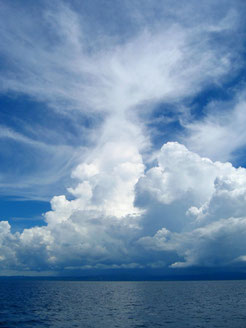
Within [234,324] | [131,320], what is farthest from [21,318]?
[234,324]

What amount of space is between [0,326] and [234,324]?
61.1m

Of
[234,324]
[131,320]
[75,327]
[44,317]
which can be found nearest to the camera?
[75,327]

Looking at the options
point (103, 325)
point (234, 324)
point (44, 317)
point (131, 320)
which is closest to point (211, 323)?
point (234, 324)

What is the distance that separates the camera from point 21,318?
8212cm

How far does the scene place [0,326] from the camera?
224 feet

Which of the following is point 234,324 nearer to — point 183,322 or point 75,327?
point 183,322

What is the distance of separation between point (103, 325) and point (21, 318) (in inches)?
1143

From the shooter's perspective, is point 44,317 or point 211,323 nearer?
point 211,323

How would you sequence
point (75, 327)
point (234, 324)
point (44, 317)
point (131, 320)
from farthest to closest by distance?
point (44, 317) → point (131, 320) → point (234, 324) → point (75, 327)

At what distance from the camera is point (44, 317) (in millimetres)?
83938

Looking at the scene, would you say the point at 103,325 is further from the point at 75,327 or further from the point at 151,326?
the point at 151,326

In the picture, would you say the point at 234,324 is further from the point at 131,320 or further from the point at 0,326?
the point at 0,326

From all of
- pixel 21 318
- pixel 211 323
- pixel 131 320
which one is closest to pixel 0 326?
pixel 21 318

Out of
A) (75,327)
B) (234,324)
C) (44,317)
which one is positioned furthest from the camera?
(44,317)
